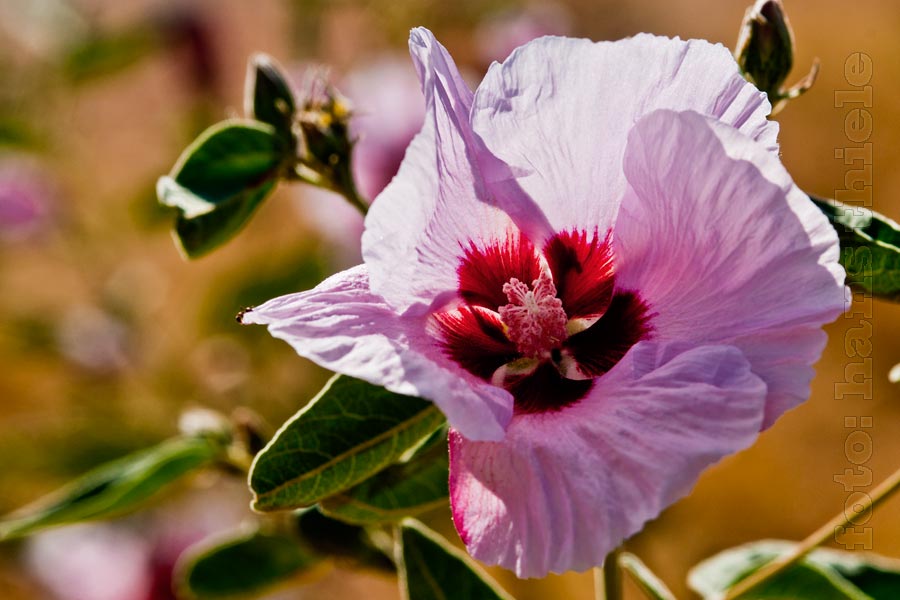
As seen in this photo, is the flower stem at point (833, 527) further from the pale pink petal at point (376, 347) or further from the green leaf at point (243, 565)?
the green leaf at point (243, 565)

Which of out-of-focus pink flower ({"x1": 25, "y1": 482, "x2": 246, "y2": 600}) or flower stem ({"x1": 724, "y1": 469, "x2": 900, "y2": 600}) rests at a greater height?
flower stem ({"x1": 724, "y1": 469, "x2": 900, "y2": 600})

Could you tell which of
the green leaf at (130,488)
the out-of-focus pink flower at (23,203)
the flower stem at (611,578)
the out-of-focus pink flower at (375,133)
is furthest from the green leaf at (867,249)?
the out-of-focus pink flower at (23,203)

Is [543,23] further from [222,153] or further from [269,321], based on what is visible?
[269,321]

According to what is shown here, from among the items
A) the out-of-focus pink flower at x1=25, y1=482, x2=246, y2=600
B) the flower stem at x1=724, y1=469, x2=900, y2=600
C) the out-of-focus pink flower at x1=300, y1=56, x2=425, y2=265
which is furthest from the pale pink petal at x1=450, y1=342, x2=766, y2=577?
the out-of-focus pink flower at x1=25, y1=482, x2=246, y2=600

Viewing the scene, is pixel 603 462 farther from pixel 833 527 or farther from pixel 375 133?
pixel 375 133

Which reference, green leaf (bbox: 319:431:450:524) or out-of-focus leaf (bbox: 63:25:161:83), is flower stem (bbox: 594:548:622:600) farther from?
out-of-focus leaf (bbox: 63:25:161:83)

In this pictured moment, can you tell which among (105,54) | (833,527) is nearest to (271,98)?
(833,527)

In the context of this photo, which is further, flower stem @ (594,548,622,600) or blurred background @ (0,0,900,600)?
blurred background @ (0,0,900,600)
